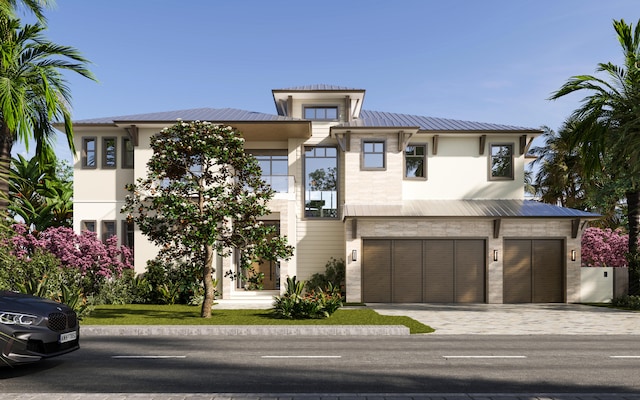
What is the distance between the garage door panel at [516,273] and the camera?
75.1 feet

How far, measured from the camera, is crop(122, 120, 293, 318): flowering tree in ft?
51.0

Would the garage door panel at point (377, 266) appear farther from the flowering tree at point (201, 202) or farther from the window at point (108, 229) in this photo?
the window at point (108, 229)

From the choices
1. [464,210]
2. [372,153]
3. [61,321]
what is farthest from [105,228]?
[61,321]

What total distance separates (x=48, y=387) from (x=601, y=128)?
2007 cm

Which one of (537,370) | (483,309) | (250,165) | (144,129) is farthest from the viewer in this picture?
(144,129)

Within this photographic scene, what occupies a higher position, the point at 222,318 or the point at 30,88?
the point at 30,88

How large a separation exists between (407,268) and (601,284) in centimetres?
833

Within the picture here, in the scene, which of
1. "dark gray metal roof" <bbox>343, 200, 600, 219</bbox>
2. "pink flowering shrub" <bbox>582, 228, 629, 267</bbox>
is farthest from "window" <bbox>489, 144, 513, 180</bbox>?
"pink flowering shrub" <bbox>582, 228, 629, 267</bbox>

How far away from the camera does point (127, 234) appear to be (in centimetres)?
2452

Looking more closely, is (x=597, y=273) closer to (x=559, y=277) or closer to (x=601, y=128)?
(x=559, y=277)

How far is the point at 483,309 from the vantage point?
20.4 m

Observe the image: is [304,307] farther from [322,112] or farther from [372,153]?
[322,112]

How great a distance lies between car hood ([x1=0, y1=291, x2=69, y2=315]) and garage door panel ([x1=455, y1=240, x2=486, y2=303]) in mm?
17082

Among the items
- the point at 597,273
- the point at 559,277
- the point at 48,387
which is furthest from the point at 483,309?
the point at 48,387
